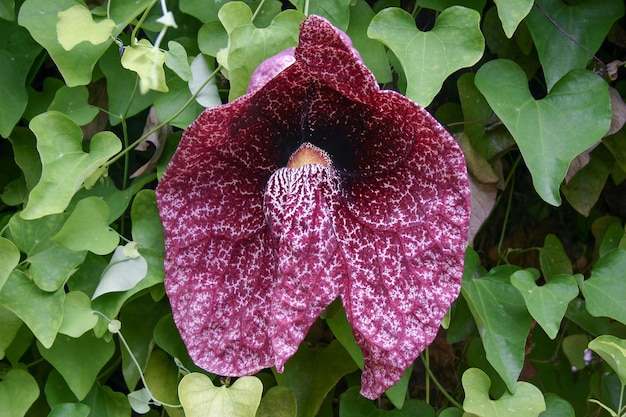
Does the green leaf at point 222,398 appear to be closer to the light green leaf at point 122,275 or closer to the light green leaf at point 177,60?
the light green leaf at point 122,275

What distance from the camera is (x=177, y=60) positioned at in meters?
0.91

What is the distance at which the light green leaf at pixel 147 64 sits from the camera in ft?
2.23

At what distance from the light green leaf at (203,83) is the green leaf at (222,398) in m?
0.34

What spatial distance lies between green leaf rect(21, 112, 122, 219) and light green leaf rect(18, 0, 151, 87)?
0.06 meters

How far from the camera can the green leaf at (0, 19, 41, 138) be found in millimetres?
1022

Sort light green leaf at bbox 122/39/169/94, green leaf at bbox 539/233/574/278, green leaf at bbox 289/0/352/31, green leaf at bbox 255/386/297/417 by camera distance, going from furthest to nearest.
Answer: green leaf at bbox 539/233/574/278
green leaf at bbox 255/386/297/417
green leaf at bbox 289/0/352/31
light green leaf at bbox 122/39/169/94

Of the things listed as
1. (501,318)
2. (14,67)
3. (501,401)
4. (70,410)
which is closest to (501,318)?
(501,318)

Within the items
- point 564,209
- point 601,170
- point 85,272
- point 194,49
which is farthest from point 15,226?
point 564,209

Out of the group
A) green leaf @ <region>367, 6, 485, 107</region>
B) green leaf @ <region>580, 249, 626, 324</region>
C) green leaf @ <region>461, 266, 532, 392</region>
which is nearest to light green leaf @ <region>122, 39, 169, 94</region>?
green leaf @ <region>367, 6, 485, 107</region>

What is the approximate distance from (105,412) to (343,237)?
17.3 inches

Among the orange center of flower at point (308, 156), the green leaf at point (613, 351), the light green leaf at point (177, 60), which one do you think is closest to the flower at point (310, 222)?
the orange center of flower at point (308, 156)

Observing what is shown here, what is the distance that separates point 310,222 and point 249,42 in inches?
8.5

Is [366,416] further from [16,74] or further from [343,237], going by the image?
[16,74]

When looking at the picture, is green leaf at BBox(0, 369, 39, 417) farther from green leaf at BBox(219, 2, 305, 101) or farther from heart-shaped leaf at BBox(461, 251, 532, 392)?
heart-shaped leaf at BBox(461, 251, 532, 392)
